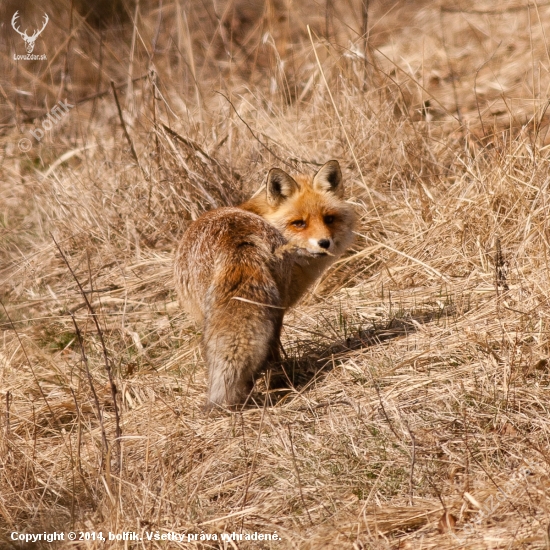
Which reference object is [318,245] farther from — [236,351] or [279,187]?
[236,351]

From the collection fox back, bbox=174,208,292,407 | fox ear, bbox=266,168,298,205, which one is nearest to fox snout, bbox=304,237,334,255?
fox back, bbox=174,208,292,407

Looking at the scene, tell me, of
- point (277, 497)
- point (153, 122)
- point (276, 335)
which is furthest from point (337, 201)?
point (277, 497)

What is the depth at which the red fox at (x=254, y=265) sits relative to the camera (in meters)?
4.22

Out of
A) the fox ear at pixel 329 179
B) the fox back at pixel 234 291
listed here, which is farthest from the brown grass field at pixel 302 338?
the fox ear at pixel 329 179

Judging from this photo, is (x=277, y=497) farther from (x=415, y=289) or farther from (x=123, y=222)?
(x=123, y=222)

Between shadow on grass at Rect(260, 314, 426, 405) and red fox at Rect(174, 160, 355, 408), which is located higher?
red fox at Rect(174, 160, 355, 408)

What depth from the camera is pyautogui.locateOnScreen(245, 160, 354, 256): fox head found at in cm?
538

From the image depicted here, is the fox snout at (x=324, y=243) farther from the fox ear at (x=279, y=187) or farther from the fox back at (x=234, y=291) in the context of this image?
the fox ear at (x=279, y=187)

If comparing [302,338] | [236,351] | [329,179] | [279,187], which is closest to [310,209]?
[279,187]

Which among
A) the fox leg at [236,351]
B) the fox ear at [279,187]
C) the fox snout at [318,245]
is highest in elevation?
the fox ear at [279,187]

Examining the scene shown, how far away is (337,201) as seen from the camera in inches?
231

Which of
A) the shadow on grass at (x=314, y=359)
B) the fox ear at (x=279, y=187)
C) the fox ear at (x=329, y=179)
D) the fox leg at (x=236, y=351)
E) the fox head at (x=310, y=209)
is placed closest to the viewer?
the fox leg at (x=236, y=351)

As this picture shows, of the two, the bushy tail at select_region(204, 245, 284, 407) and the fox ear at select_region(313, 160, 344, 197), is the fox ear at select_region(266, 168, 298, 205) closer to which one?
the fox ear at select_region(313, 160, 344, 197)

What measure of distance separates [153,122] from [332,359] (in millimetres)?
3370
